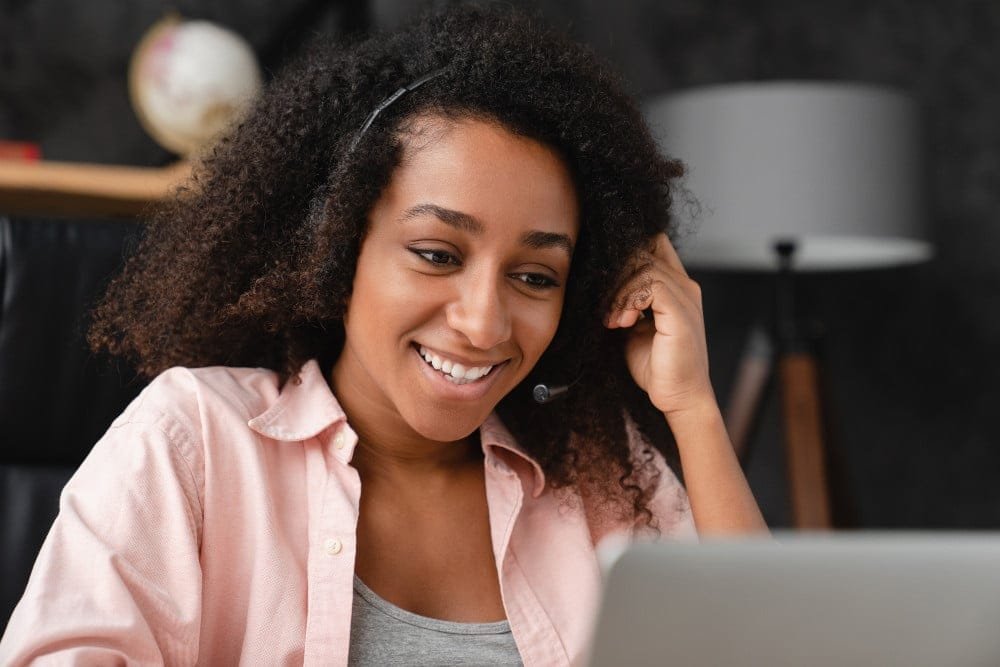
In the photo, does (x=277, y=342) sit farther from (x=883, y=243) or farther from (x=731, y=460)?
(x=883, y=243)

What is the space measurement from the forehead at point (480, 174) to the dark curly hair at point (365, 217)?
0.02 metres

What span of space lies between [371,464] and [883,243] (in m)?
1.64

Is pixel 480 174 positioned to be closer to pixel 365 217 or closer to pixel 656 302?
pixel 365 217

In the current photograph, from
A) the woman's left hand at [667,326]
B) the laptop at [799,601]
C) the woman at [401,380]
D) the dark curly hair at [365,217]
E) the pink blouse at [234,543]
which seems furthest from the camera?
the woman's left hand at [667,326]

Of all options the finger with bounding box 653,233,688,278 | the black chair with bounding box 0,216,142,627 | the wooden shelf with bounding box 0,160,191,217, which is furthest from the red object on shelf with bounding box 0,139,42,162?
the finger with bounding box 653,233,688,278

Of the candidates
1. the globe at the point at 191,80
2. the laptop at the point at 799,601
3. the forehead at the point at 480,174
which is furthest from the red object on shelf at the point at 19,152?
the laptop at the point at 799,601

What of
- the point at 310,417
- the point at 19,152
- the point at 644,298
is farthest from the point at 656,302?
the point at 19,152

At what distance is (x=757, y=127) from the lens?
8.27ft

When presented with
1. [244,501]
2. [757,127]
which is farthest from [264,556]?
[757,127]

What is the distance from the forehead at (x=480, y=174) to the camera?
45.5 inches

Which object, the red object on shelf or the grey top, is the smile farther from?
the red object on shelf

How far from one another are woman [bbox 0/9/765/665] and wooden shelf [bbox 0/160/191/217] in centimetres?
68

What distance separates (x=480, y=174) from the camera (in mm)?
1160

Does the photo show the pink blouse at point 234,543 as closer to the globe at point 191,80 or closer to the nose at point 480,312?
the nose at point 480,312
